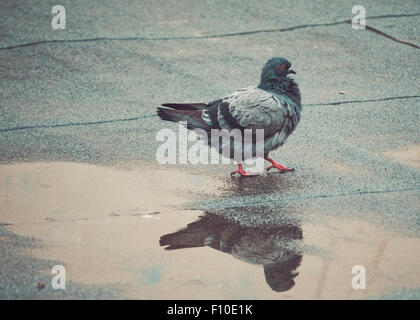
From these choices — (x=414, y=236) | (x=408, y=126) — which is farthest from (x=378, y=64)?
(x=414, y=236)

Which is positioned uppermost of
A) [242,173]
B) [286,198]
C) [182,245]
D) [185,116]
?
[185,116]

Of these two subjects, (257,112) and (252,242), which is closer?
(252,242)

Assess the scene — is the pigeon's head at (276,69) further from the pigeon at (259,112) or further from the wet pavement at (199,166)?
the wet pavement at (199,166)

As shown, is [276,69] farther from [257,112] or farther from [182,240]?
[182,240]

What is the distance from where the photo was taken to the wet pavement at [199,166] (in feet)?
13.9

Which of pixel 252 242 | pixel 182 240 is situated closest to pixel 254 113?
pixel 252 242

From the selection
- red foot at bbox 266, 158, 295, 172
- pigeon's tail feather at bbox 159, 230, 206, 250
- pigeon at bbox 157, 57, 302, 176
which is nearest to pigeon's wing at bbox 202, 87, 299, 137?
pigeon at bbox 157, 57, 302, 176

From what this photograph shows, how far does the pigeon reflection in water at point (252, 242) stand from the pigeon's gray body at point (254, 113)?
0.96 m

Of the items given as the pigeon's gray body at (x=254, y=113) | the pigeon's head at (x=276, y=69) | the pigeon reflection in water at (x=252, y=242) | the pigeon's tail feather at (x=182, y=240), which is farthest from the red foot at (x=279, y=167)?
the pigeon's tail feather at (x=182, y=240)

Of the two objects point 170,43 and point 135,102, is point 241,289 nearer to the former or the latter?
point 135,102

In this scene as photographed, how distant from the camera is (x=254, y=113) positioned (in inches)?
213

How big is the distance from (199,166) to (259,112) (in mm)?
832

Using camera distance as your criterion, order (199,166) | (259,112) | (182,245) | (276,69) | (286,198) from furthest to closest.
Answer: (199,166), (276,69), (259,112), (286,198), (182,245)

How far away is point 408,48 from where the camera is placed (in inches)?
332
